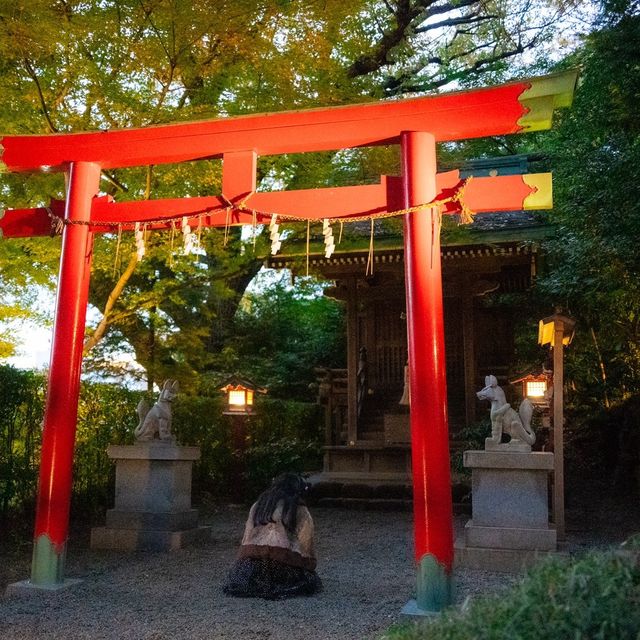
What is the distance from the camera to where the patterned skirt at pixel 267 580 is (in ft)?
18.4

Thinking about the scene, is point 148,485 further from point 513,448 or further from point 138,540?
point 513,448

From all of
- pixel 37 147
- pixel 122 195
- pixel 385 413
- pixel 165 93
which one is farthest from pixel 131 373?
pixel 37 147

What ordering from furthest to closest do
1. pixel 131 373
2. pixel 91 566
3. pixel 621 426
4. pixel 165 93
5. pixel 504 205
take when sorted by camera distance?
pixel 131 373, pixel 621 426, pixel 165 93, pixel 91 566, pixel 504 205

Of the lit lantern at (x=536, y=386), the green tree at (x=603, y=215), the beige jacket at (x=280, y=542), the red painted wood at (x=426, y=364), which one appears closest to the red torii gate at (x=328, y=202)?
the red painted wood at (x=426, y=364)

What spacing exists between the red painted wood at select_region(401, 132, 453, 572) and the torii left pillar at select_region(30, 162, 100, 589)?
118 inches

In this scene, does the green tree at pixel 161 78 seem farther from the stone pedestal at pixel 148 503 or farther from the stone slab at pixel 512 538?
the stone slab at pixel 512 538

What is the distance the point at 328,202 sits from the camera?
20.1 feet

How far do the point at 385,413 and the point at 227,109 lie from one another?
6.98 m

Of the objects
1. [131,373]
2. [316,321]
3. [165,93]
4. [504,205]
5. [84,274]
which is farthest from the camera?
[316,321]

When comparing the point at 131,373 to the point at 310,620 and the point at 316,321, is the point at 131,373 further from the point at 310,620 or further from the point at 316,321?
the point at 310,620

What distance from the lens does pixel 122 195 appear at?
9.23m

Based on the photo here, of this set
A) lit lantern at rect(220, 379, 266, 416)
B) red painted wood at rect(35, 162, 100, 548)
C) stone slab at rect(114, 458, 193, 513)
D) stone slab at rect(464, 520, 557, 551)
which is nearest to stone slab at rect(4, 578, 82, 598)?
red painted wood at rect(35, 162, 100, 548)

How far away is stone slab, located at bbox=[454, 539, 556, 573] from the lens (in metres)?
6.96

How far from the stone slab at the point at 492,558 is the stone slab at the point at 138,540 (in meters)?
3.29
